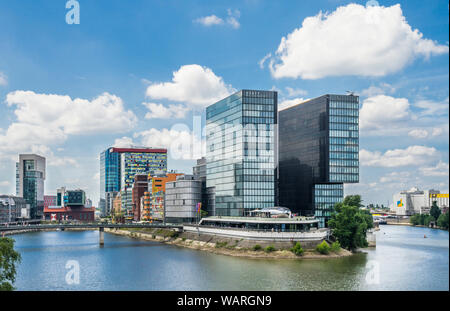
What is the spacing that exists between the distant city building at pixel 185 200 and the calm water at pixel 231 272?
148 feet

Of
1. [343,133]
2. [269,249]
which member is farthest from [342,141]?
[269,249]

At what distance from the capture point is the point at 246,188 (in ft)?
459

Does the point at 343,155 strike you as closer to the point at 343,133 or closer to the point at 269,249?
the point at 343,133

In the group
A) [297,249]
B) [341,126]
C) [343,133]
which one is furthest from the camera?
[343,133]

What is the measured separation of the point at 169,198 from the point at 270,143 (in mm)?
52650

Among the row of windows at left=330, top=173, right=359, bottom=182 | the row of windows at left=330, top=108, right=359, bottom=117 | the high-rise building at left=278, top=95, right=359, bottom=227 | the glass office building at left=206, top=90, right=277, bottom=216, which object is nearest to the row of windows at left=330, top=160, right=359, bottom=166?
the high-rise building at left=278, top=95, right=359, bottom=227

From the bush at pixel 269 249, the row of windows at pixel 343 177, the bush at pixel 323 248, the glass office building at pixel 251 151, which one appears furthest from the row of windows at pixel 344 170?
the bush at pixel 269 249

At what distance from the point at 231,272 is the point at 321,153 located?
7585 centimetres

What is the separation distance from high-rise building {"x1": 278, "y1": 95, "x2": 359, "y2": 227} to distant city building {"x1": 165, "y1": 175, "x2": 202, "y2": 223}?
34490mm

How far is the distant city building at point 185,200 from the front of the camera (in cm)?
16075

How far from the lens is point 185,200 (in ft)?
536

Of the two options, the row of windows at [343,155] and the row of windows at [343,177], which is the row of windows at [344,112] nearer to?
the row of windows at [343,155]

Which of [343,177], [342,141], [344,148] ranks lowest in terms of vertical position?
[343,177]
